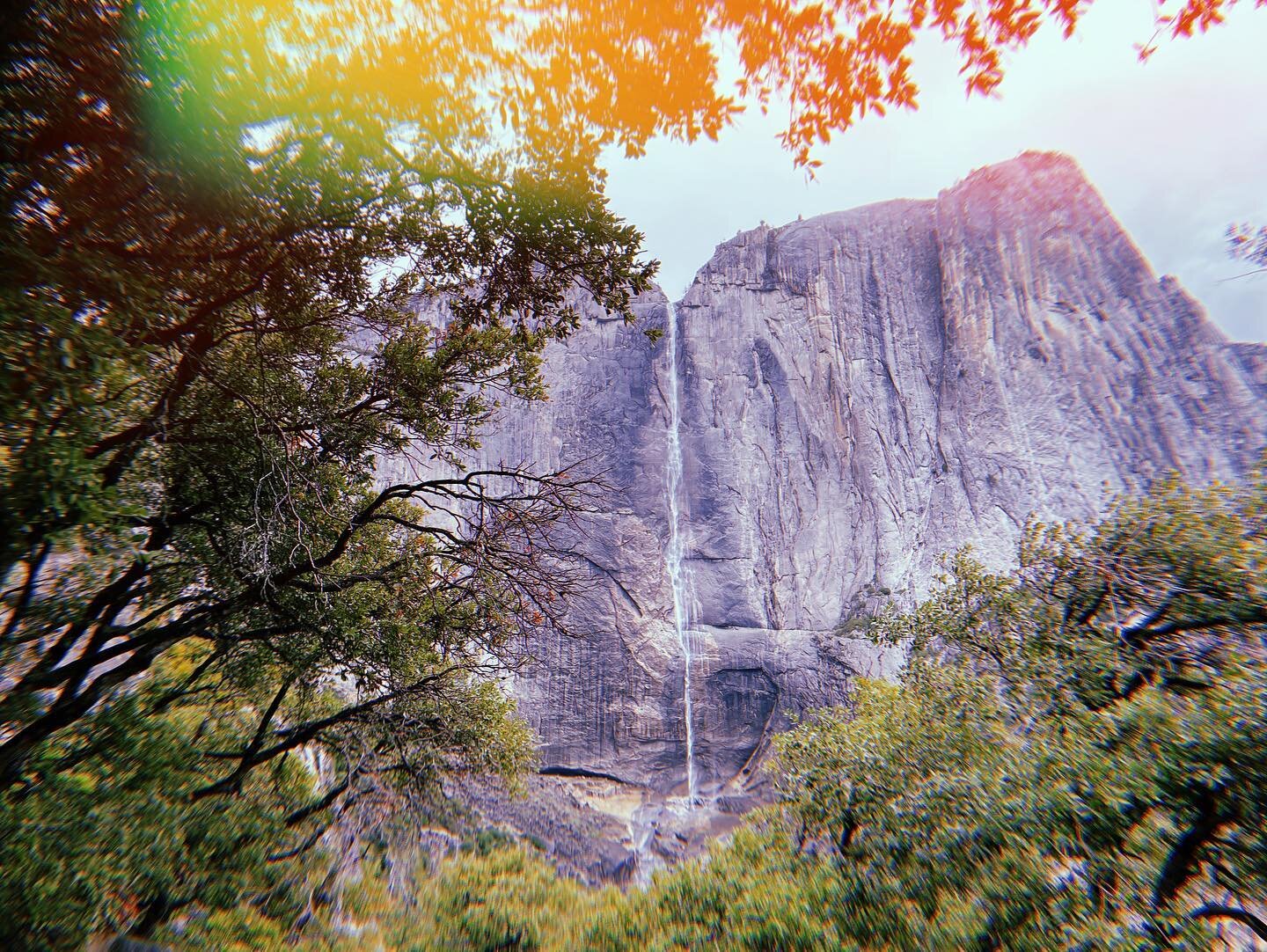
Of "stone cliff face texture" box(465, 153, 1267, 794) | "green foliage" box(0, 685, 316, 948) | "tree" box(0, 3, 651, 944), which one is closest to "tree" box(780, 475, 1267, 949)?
"tree" box(0, 3, 651, 944)

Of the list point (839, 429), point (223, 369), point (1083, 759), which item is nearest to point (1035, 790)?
point (1083, 759)

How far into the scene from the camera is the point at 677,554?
41188 mm

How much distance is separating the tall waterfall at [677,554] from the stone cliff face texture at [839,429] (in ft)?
1.42

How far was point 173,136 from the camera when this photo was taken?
4270 millimetres

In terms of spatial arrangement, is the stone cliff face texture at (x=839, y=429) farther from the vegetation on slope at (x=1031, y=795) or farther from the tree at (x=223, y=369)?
the tree at (x=223, y=369)

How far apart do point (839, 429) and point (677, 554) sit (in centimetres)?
1636

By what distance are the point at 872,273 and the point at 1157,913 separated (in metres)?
48.4

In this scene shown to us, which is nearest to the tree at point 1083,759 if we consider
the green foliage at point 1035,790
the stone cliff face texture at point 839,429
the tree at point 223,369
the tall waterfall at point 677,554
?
the green foliage at point 1035,790

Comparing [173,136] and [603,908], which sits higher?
[173,136]

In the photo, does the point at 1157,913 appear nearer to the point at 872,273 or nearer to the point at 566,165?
the point at 566,165

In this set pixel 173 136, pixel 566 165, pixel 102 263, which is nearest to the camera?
pixel 102 263

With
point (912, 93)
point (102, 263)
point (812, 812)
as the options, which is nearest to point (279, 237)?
point (102, 263)

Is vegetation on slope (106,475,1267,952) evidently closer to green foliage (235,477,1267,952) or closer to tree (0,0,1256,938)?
green foliage (235,477,1267,952)

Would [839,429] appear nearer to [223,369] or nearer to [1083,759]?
[1083,759]
